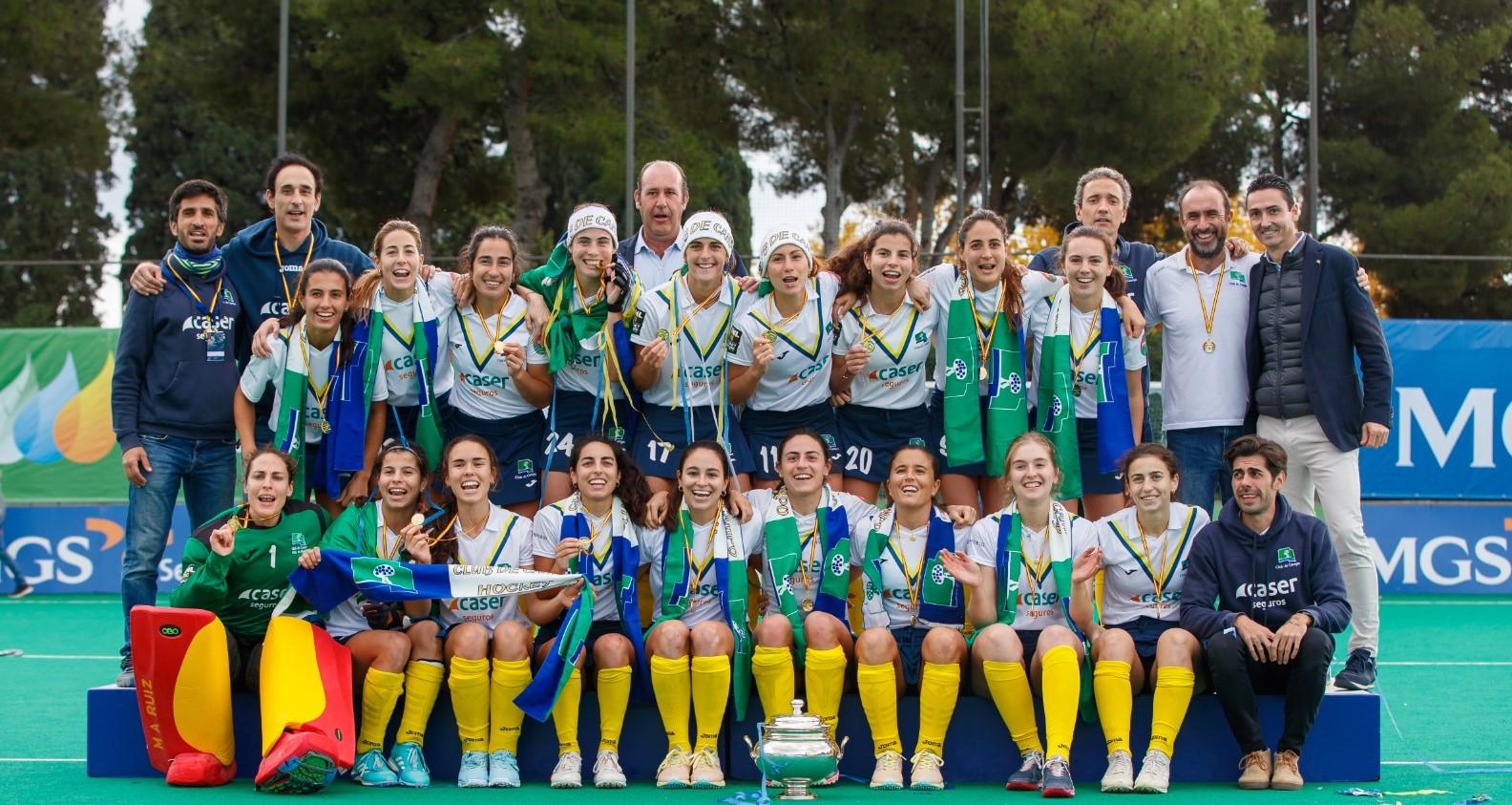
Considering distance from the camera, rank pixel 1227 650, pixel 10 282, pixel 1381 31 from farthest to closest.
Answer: pixel 1381 31
pixel 10 282
pixel 1227 650

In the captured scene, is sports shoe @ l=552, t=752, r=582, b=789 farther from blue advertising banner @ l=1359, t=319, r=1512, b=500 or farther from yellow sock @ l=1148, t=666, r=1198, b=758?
blue advertising banner @ l=1359, t=319, r=1512, b=500

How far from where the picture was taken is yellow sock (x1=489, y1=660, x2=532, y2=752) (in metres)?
4.83

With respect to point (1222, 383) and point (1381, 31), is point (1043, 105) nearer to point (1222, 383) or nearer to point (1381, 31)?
point (1381, 31)

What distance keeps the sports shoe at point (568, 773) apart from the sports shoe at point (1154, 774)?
163 cm

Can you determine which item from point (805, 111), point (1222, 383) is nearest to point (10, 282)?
point (805, 111)

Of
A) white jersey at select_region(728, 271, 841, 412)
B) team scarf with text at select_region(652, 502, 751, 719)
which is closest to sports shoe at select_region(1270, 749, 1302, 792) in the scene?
team scarf with text at select_region(652, 502, 751, 719)

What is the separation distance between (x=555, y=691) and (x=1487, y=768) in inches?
115

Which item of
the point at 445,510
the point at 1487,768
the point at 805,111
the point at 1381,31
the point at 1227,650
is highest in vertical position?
the point at 1381,31

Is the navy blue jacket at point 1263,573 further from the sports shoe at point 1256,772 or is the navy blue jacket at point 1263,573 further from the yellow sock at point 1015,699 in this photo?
the yellow sock at point 1015,699

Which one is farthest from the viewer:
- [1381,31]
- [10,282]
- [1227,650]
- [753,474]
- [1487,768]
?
[1381,31]

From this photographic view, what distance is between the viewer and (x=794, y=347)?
541 cm

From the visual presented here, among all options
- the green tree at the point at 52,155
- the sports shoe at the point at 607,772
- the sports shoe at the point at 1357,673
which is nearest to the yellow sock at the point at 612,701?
the sports shoe at the point at 607,772

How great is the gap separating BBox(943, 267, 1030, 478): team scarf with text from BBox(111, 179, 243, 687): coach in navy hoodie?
2.52 m

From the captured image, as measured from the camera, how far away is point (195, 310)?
5.67 meters
